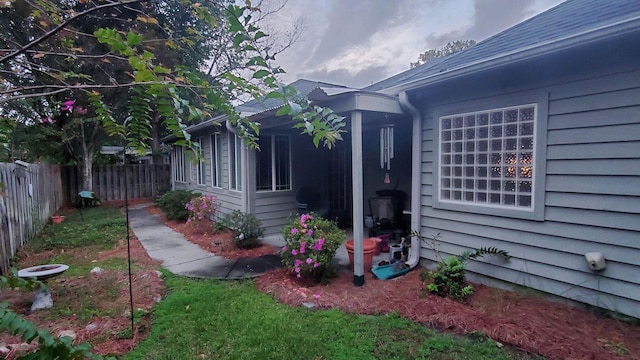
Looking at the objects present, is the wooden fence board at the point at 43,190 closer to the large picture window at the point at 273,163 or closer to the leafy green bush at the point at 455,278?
the leafy green bush at the point at 455,278

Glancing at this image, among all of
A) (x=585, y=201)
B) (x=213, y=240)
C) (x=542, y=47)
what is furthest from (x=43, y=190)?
(x=585, y=201)

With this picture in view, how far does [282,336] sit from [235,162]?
5021 mm

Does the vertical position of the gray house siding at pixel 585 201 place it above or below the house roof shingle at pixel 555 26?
below

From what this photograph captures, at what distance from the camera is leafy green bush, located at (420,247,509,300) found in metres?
Result: 3.63

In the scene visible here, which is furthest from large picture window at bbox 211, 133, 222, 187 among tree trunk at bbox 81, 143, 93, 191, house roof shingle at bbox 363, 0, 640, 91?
tree trunk at bbox 81, 143, 93, 191

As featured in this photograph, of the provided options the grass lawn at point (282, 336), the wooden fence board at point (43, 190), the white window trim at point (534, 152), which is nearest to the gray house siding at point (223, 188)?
the wooden fence board at point (43, 190)

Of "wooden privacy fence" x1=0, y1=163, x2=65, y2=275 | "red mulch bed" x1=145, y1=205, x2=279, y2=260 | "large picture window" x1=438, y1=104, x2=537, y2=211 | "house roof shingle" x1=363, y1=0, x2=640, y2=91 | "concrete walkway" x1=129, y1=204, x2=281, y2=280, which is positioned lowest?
"concrete walkway" x1=129, y1=204, x2=281, y2=280

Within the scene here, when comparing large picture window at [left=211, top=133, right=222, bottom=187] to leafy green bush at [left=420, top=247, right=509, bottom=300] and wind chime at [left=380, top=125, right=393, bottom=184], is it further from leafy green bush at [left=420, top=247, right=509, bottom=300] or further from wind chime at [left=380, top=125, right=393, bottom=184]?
leafy green bush at [left=420, top=247, right=509, bottom=300]

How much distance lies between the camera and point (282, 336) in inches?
117

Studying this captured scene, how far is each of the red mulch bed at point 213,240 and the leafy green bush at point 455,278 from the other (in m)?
2.97

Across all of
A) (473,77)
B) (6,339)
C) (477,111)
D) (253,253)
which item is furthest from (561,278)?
(6,339)

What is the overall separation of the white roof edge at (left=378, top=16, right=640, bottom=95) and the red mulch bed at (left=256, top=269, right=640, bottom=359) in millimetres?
2461

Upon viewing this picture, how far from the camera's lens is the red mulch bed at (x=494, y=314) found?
2.65 metres

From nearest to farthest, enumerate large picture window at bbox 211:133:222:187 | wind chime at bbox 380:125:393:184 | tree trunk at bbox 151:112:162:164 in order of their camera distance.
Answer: wind chime at bbox 380:125:393:184, large picture window at bbox 211:133:222:187, tree trunk at bbox 151:112:162:164
